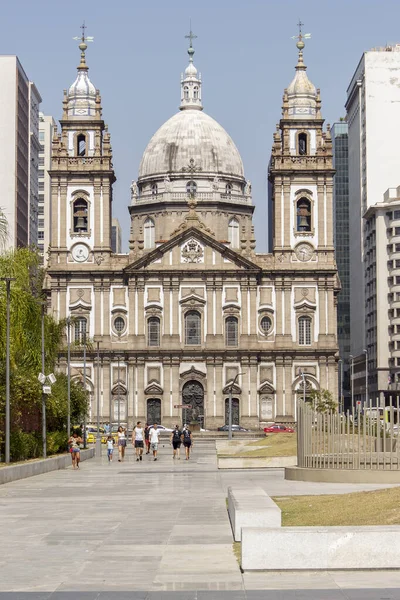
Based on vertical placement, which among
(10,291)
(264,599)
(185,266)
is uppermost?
(185,266)

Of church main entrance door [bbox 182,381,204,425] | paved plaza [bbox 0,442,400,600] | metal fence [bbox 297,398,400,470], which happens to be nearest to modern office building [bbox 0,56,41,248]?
church main entrance door [bbox 182,381,204,425]

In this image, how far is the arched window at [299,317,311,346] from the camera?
98.4 metres

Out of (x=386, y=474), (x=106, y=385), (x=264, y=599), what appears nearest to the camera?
(x=264, y=599)

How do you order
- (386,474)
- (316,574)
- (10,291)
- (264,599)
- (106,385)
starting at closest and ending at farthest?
(264,599) → (316,574) → (386,474) → (10,291) → (106,385)

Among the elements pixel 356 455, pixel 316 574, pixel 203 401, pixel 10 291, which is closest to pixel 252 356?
pixel 203 401

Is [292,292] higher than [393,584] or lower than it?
higher

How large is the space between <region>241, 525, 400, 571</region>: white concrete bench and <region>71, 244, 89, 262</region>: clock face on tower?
8407 centimetres

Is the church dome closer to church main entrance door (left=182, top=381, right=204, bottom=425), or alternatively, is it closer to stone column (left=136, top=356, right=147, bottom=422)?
stone column (left=136, top=356, right=147, bottom=422)

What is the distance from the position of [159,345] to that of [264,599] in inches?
3343

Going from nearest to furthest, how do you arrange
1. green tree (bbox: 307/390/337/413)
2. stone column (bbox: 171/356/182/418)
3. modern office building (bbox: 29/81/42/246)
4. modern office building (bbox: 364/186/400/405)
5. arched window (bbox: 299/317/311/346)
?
green tree (bbox: 307/390/337/413) → stone column (bbox: 171/356/182/418) → arched window (bbox: 299/317/311/346) → modern office building (bbox: 364/186/400/405) → modern office building (bbox: 29/81/42/246)

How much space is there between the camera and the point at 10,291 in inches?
1645

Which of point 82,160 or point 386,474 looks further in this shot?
point 82,160

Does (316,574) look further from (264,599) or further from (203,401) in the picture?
(203,401)

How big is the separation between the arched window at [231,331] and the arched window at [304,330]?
4.74m
